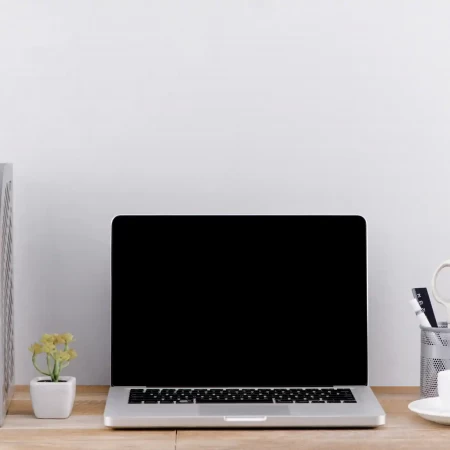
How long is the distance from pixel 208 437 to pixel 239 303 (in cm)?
28

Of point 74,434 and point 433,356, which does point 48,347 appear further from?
point 433,356

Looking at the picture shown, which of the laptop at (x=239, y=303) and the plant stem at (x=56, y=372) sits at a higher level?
the laptop at (x=239, y=303)

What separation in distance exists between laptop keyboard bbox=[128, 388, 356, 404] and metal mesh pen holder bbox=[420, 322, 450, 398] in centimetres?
14

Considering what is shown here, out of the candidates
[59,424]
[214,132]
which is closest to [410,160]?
[214,132]

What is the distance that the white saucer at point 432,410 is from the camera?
3.55ft

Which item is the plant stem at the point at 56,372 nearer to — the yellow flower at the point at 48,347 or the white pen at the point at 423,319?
the yellow flower at the point at 48,347

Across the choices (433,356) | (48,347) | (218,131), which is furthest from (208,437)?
(218,131)

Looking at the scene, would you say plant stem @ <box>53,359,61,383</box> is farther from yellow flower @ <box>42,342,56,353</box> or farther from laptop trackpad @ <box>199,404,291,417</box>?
laptop trackpad @ <box>199,404,291,417</box>

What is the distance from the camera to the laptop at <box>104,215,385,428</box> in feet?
4.08

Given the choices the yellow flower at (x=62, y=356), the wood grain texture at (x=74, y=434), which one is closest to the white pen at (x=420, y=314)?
the wood grain texture at (x=74, y=434)

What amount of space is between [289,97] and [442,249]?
1.35 feet

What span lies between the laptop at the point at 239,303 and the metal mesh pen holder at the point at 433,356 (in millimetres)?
101

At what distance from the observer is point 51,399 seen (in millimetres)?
1136

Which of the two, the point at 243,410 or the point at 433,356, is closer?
the point at 243,410
